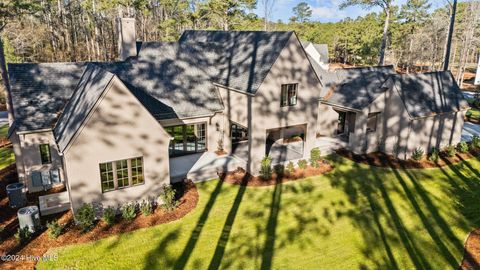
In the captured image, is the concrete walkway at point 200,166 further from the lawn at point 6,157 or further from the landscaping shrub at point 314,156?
the lawn at point 6,157

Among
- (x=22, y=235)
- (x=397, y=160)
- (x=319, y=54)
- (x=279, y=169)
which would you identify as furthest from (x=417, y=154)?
(x=319, y=54)

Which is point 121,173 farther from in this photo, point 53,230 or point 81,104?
point 81,104

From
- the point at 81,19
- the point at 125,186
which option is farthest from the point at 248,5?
the point at 125,186

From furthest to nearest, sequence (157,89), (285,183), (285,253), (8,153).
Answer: (8,153) → (157,89) → (285,183) → (285,253)

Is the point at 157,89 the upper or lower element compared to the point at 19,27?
lower

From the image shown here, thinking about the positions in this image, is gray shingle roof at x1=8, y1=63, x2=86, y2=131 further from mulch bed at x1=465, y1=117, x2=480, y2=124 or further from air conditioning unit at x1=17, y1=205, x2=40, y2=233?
mulch bed at x1=465, y1=117, x2=480, y2=124

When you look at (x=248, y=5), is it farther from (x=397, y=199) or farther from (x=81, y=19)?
(x=397, y=199)

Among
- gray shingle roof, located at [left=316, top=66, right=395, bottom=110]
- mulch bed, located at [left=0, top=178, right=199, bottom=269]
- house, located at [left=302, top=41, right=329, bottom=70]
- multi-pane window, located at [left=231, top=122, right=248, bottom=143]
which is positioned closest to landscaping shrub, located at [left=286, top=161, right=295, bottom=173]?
multi-pane window, located at [left=231, top=122, right=248, bottom=143]
